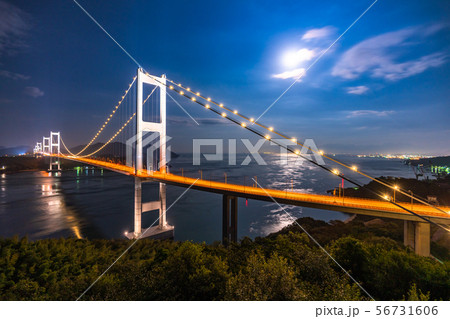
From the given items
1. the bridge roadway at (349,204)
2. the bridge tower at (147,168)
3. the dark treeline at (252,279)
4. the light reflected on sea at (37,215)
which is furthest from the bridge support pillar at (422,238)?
the light reflected on sea at (37,215)

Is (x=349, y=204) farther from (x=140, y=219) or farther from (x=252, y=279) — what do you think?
(x=140, y=219)

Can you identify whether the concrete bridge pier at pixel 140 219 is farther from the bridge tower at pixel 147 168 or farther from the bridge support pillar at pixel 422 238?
the bridge support pillar at pixel 422 238

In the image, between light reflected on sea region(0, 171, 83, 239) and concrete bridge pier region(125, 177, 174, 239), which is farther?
light reflected on sea region(0, 171, 83, 239)

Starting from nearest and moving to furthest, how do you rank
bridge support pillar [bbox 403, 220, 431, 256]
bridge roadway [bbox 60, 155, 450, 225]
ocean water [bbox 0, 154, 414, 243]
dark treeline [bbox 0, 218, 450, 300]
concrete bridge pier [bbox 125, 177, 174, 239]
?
dark treeline [bbox 0, 218, 450, 300] < bridge roadway [bbox 60, 155, 450, 225] < bridge support pillar [bbox 403, 220, 431, 256] < concrete bridge pier [bbox 125, 177, 174, 239] < ocean water [bbox 0, 154, 414, 243]

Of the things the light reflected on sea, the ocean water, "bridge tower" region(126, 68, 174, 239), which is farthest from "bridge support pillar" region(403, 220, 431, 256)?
the light reflected on sea

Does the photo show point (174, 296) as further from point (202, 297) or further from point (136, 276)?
point (136, 276)

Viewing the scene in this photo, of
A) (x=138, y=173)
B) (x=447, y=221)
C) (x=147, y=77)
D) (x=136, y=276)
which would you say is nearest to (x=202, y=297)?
(x=136, y=276)

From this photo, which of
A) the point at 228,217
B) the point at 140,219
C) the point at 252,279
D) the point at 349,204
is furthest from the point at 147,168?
the point at 252,279

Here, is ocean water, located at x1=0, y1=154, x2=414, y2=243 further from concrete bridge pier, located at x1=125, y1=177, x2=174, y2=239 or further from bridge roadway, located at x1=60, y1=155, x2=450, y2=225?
bridge roadway, located at x1=60, y1=155, x2=450, y2=225

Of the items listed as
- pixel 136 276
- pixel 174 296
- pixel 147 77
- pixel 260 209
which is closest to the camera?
pixel 174 296

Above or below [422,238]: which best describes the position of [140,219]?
below

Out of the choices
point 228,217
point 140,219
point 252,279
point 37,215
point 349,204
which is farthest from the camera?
point 37,215
